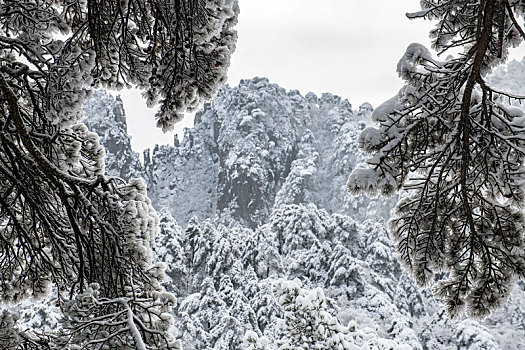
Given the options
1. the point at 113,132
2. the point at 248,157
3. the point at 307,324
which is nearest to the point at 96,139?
the point at 307,324

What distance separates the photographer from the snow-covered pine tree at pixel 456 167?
3922 mm

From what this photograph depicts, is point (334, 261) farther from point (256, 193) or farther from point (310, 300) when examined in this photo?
point (256, 193)

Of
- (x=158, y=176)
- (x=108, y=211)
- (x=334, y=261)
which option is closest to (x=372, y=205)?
(x=158, y=176)

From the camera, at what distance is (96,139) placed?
4.18 m

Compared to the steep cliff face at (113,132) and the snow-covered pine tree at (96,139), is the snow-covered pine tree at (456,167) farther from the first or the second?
the steep cliff face at (113,132)

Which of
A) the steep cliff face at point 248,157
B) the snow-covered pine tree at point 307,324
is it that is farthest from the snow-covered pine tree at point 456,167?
the steep cliff face at point 248,157

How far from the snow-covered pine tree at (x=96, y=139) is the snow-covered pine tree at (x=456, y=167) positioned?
149 cm

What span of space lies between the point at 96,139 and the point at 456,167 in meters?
2.86

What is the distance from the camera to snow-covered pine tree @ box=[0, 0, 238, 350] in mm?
2971

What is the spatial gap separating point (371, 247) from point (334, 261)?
3.88 metres

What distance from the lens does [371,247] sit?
23.2 meters

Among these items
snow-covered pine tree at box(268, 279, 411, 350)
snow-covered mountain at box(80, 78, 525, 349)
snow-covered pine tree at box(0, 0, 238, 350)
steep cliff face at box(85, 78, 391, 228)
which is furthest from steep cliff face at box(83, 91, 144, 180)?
snow-covered pine tree at box(0, 0, 238, 350)

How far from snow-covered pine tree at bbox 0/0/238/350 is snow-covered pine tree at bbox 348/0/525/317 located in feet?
4.89

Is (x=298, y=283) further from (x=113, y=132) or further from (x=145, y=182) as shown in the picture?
(x=113, y=132)
